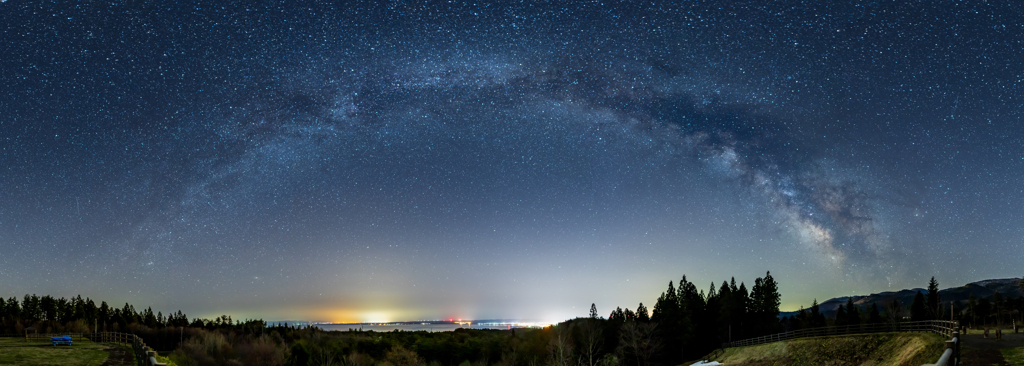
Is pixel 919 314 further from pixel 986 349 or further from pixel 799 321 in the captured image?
pixel 986 349

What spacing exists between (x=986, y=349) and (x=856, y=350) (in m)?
13.9

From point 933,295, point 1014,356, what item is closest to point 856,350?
point 1014,356

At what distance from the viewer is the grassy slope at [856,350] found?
30438 millimetres

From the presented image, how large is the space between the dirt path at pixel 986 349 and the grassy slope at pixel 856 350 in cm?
127

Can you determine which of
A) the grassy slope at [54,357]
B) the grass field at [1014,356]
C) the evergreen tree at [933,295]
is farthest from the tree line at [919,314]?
the grassy slope at [54,357]

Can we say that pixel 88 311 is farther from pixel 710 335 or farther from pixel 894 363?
pixel 894 363

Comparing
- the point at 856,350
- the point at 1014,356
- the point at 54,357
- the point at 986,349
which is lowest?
the point at 856,350

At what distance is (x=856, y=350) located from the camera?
40.1 metres

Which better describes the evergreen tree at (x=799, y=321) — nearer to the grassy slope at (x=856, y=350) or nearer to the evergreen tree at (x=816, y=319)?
the evergreen tree at (x=816, y=319)

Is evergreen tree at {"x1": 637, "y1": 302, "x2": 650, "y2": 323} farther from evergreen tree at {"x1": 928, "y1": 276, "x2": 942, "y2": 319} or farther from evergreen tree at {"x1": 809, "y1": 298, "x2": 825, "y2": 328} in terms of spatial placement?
evergreen tree at {"x1": 928, "y1": 276, "x2": 942, "y2": 319}

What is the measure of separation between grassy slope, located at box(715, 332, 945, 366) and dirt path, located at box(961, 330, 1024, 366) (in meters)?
1.27

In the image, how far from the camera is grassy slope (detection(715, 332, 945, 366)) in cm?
3044

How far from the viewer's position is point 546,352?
95000mm

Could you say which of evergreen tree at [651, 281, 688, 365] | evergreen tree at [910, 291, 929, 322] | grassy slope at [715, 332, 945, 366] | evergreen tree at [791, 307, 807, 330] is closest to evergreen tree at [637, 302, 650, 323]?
evergreen tree at [651, 281, 688, 365]
